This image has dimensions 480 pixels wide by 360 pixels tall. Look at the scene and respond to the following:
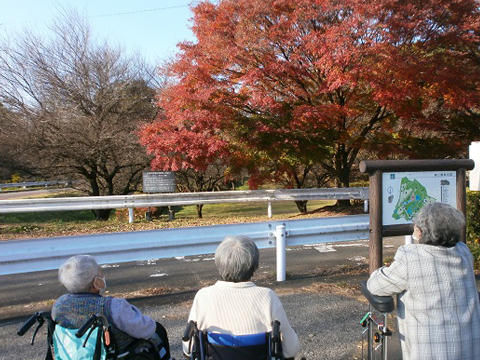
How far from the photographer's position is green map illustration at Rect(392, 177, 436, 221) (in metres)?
3.89

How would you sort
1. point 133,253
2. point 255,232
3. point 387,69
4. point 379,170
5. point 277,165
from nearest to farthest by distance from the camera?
point 379,170 < point 133,253 < point 255,232 < point 387,69 < point 277,165

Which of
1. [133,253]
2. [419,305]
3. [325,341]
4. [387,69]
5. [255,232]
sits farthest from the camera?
[387,69]

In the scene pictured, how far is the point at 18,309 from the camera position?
3.93 meters

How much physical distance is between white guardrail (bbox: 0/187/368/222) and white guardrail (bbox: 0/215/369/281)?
4309mm

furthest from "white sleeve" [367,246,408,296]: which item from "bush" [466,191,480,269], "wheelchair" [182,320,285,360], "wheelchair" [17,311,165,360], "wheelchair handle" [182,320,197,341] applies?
"bush" [466,191,480,269]

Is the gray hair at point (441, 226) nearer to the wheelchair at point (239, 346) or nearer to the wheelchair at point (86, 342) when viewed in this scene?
the wheelchair at point (239, 346)

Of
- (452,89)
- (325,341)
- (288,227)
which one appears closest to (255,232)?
(288,227)

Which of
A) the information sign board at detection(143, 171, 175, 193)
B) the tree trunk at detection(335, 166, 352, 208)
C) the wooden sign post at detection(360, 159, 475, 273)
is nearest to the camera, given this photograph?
the wooden sign post at detection(360, 159, 475, 273)

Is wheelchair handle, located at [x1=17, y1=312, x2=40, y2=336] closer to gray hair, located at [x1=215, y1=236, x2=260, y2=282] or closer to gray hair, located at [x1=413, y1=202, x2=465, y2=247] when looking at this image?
gray hair, located at [x1=215, y1=236, x2=260, y2=282]

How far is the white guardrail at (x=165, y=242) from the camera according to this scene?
394cm

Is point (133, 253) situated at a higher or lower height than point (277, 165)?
lower

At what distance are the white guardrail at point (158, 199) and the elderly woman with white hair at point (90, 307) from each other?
652 centimetres

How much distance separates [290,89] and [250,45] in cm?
162

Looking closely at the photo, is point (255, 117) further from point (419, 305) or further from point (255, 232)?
point (419, 305)
